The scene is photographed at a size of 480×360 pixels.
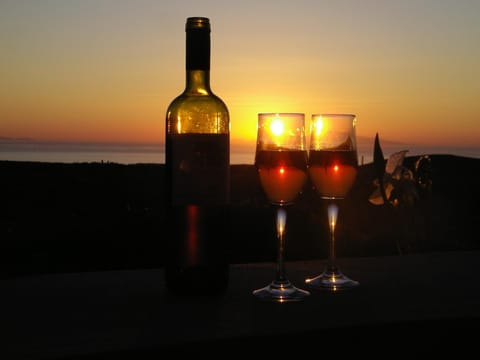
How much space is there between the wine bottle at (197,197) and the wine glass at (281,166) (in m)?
0.12

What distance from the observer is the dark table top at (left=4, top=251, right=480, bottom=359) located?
1.45 meters

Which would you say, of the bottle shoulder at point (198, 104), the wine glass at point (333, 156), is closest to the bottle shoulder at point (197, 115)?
the bottle shoulder at point (198, 104)

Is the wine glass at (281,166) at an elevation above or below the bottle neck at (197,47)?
below

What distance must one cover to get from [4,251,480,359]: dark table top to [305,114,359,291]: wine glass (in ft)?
0.83

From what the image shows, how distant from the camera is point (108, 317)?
1.66 metres

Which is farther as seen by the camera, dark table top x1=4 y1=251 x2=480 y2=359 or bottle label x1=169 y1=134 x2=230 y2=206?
bottle label x1=169 y1=134 x2=230 y2=206

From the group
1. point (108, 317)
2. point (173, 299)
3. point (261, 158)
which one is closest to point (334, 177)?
point (261, 158)

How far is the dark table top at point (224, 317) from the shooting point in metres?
1.45

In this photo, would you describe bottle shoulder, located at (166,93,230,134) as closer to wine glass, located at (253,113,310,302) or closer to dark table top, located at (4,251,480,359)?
wine glass, located at (253,113,310,302)

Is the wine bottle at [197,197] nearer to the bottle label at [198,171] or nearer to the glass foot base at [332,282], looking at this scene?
the bottle label at [198,171]

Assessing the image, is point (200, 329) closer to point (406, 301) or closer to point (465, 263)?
point (406, 301)

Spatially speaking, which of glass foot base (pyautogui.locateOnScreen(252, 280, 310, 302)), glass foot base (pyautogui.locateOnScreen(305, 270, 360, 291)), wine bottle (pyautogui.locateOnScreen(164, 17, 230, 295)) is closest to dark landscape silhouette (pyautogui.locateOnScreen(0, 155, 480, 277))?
glass foot base (pyautogui.locateOnScreen(305, 270, 360, 291))

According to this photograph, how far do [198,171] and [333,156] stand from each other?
430 millimetres

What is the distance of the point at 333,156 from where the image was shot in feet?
6.51
